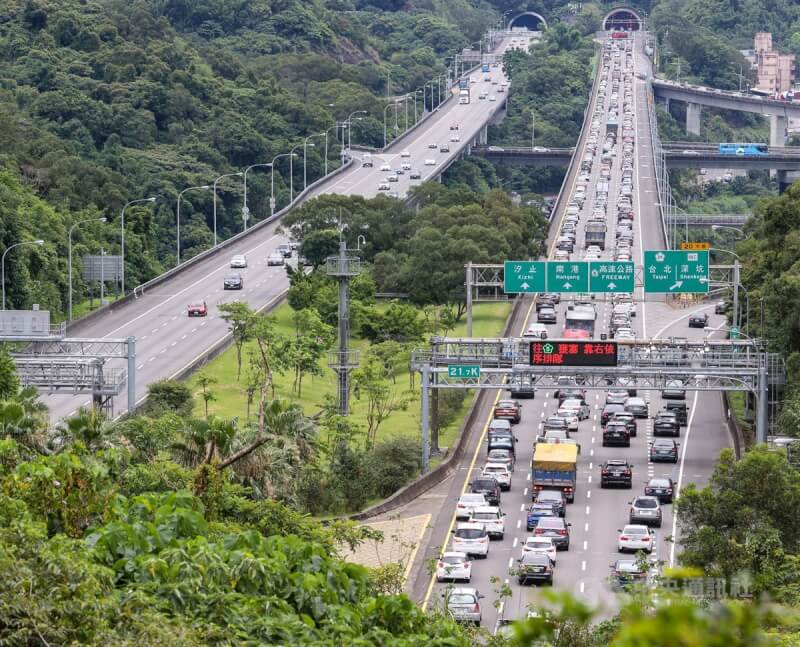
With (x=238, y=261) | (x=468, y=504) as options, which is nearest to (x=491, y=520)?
(x=468, y=504)

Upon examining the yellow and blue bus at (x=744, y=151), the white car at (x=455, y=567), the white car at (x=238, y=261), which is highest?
the yellow and blue bus at (x=744, y=151)

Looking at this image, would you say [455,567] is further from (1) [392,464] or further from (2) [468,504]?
(1) [392,464]

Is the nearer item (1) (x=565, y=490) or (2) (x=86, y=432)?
(2) (x=86, y=432)

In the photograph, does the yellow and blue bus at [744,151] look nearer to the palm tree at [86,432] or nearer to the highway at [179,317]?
the highway at [179,317]

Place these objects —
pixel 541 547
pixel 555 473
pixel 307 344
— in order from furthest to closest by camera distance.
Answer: pixel 307 344, pixel 555 473, pixel 541 547

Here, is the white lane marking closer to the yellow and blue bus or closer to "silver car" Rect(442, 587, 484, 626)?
"silver car" Rect(442, 587, 484, 626)

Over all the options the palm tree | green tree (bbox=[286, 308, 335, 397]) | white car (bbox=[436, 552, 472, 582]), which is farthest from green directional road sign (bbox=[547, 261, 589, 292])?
the palm tree

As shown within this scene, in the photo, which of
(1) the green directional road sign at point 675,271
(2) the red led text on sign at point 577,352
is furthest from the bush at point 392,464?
(1) the green directional road sign at point 675,271
